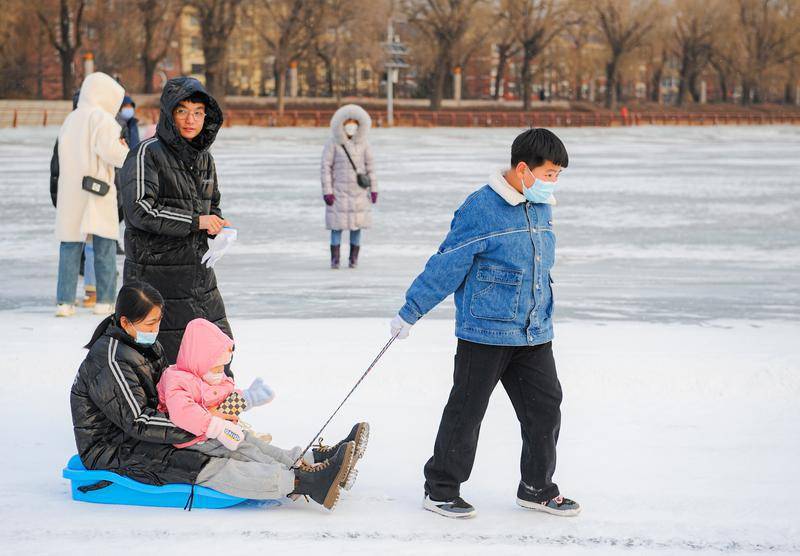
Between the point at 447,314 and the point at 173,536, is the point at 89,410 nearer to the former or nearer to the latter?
the point at 173,536

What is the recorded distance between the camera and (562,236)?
1323 centimetres

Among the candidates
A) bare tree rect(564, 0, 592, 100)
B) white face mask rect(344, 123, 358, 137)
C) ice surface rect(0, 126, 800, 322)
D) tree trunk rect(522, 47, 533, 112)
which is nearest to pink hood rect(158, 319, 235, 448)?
ice surface rect(0, 126, 800, 322)

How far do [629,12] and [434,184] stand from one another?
5839cm

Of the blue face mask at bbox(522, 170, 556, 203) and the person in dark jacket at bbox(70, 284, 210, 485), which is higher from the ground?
the blue face mask at bbox(522, 170, 556, 203)

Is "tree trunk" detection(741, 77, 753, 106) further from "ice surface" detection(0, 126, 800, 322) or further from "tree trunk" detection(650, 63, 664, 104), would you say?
"ice surface" detection(0, 126, 800, 322)

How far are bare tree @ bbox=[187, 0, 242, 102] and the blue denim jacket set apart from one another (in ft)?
156

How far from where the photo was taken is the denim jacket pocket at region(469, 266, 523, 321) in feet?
12.6

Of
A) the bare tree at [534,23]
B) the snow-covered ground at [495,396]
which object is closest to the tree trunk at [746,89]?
the bare tree at [534,23]

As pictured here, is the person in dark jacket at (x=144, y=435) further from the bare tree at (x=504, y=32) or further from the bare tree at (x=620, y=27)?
the bare tree at (x=620, y=27)

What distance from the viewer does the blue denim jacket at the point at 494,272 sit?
12.5 feet

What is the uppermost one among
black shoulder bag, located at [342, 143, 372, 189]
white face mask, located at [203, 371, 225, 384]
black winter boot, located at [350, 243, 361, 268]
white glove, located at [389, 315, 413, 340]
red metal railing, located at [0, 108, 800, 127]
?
red metal railing, located at [0, 108, 800, 127]

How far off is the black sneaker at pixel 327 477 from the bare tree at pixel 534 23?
62.9 meters

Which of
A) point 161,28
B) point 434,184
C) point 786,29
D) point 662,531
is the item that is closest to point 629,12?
point 786,29

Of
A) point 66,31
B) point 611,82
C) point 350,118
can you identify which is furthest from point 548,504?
point 611,82
